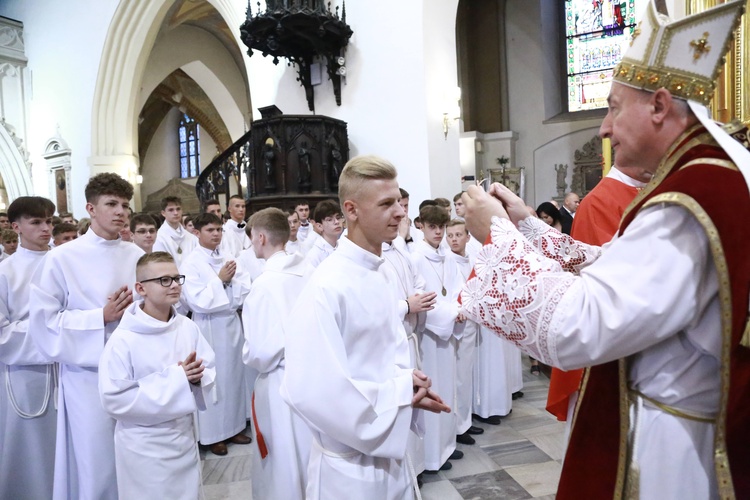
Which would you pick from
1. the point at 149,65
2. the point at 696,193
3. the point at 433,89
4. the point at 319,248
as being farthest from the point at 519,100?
the point at 696,193

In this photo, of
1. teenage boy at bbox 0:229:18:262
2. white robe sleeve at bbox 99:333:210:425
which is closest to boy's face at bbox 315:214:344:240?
white robe sleeve at bbox 99:333:210:425

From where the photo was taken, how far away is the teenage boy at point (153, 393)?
102 inches

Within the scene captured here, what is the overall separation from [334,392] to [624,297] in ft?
3.13

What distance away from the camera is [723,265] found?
3.82 ft

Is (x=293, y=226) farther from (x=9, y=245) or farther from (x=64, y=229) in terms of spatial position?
(x=9, y=245)

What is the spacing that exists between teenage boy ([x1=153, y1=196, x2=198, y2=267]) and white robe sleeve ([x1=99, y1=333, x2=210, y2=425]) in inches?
151

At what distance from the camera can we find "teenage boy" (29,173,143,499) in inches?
117

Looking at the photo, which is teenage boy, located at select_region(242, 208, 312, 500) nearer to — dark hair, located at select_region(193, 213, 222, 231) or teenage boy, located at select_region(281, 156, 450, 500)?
teenage boy, located at select_region(281, 156, 450, 500)

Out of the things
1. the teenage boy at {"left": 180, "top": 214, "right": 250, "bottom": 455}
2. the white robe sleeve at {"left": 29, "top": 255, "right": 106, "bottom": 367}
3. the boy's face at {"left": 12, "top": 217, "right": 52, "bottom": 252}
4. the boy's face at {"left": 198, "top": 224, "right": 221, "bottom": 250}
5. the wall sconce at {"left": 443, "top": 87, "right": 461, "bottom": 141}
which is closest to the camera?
the white robe sleeve at {"left": 29, "top": 255, "right": 106, "bottom": 367}

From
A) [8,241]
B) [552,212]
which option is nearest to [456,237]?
[552,212]

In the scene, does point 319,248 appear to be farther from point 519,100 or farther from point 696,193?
point 519,100

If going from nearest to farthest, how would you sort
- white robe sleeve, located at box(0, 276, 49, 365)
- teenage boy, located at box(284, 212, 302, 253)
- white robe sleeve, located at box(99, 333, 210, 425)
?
white robe sleeve, located at box(99, 333, 210, 425) → white robe sleeve, located at box(0, 276, 49, 365) → teenage boy, located at box(284, 212, 302, 253)

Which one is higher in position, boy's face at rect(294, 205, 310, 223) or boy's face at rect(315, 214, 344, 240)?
boy's face at rect(294, 205, 310, 223)

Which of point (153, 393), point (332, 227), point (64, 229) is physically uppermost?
point (64, 229)
